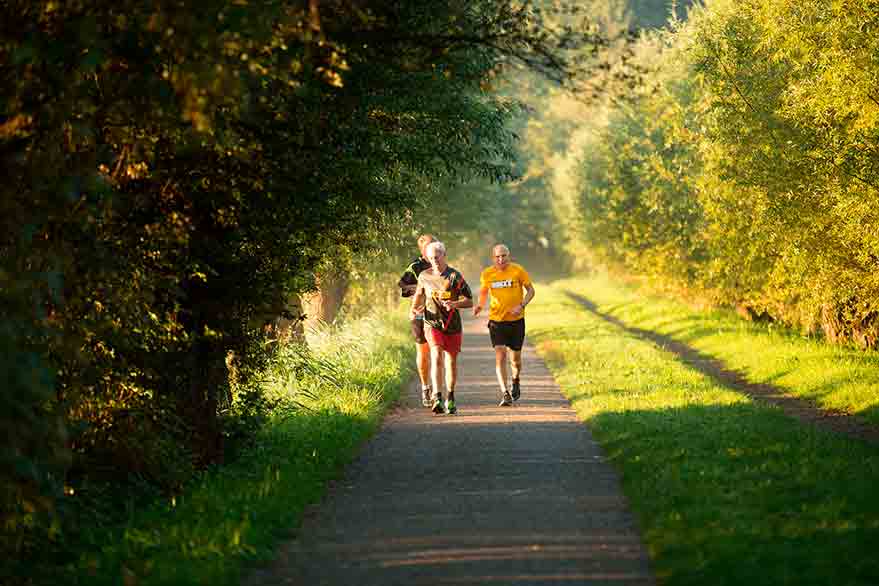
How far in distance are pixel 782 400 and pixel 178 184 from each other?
37.9 feet

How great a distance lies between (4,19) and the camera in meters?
6.48

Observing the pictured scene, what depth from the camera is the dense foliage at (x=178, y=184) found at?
20.2 feet

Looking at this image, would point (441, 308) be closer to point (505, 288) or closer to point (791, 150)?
point (505, 288)

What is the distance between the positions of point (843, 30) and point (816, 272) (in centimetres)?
471

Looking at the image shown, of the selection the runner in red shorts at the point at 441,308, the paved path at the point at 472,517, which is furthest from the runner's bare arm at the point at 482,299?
the paved path at the point at 472,517

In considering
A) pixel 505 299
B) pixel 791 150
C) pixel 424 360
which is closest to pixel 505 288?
pixel 505 299

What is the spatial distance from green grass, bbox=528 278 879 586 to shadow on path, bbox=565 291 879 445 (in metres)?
0.35

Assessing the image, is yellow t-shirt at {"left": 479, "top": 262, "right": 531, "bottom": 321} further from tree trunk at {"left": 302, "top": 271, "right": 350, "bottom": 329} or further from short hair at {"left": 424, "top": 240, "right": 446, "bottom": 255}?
tree trunk at {"left": 302, "top": 271, "right": 350, "bottom": 329}

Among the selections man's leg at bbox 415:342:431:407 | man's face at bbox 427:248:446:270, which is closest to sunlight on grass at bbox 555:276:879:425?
man's leg at bbox 415:342:431:407

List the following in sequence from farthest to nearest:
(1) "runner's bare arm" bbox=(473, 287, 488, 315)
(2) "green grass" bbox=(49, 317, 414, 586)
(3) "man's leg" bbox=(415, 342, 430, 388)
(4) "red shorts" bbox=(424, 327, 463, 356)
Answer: (3) "man's leg" bbox=(415, 342, 430, 388) → (1) "runner's bare arm" bbox=(473, 287, 488, 315) → (4) "red shorts" bbox=(424, 327, 463, 356) → (2) "green grass" bbox=(49, 317, 414, 586)

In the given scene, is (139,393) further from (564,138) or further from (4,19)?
(564,138)

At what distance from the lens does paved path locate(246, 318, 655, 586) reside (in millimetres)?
6750

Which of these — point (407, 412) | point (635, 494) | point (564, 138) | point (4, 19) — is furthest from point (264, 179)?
point (564, 138)

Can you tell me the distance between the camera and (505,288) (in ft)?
48.8
